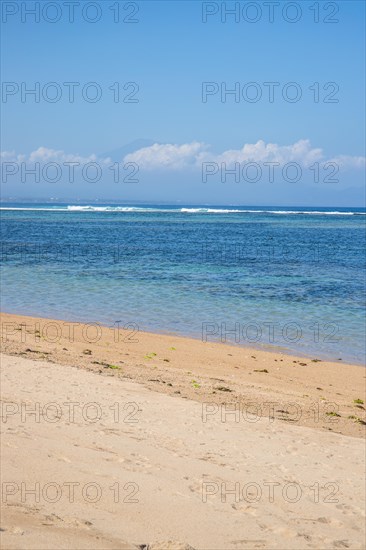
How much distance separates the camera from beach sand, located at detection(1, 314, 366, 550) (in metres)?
5.27

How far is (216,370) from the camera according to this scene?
12.4 metres

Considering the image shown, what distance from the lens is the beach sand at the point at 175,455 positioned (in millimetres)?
5266

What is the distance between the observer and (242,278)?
26.7 metres

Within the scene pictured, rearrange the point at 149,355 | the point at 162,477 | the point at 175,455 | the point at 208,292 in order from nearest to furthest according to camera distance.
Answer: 1. the point at 162,477
2. the point at 175,455
3. the point at 149,355
4. the point at 208,292

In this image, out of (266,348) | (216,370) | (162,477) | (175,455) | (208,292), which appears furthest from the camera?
(208,292)

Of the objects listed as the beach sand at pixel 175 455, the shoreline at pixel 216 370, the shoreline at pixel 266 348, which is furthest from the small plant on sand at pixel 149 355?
the shoreline at pixel 266 348

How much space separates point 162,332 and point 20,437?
918cm

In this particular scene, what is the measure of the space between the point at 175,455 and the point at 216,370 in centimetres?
544

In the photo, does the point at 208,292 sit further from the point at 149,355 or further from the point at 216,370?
the point at 216,370

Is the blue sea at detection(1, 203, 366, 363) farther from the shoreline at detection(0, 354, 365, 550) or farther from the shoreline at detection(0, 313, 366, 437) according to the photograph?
the shoreline at detection(0, 354, 365, 550)

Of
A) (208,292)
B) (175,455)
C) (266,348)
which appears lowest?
(266,348)

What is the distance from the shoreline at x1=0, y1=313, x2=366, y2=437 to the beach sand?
52 mm

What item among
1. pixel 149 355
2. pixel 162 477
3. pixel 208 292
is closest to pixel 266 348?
pixel 149 355

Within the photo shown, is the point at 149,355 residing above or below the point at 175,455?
below
